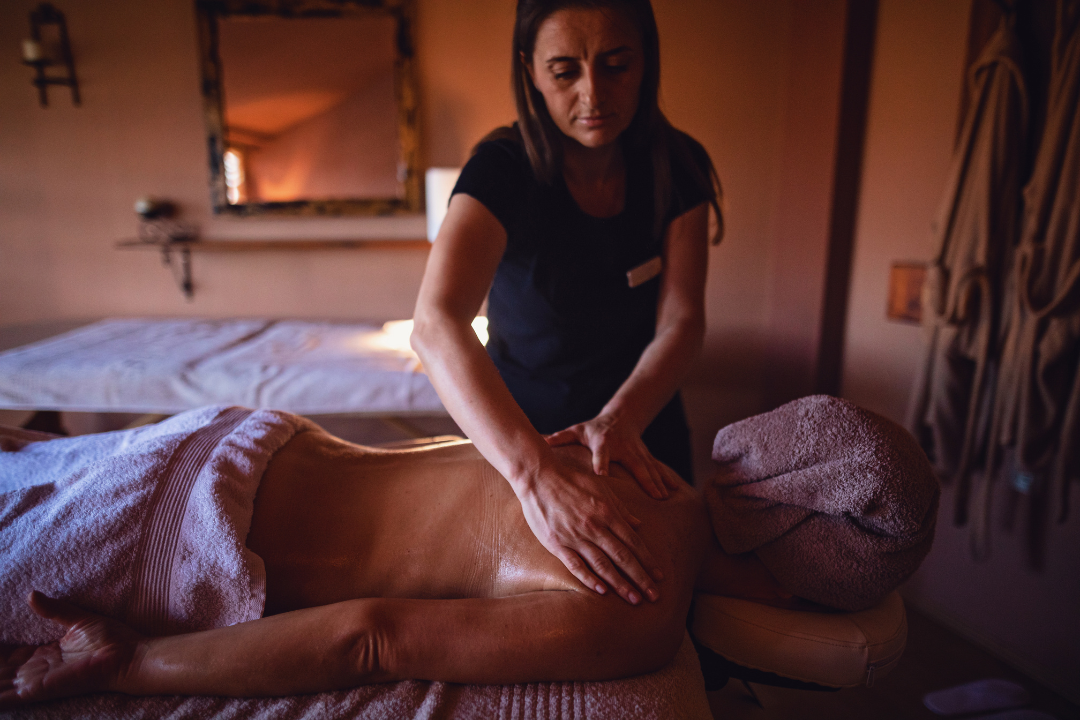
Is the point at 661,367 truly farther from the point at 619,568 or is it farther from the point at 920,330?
the point at 920,330

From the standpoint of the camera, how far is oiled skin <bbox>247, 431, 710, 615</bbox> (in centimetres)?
84

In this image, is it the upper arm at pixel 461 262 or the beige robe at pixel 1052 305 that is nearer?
the upper arm at pixel 461 262

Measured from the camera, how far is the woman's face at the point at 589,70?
975mm

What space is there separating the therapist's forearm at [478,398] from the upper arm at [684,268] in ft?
1.45

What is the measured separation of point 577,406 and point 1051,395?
1.22 metres

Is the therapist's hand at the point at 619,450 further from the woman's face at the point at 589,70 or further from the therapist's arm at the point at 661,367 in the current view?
the woman's face at the point at 589,70

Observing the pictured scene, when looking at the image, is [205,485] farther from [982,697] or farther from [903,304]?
[903,304]

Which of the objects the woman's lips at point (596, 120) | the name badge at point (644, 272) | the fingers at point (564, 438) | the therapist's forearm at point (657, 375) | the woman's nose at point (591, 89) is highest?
the woman's nose at point (591, 89)

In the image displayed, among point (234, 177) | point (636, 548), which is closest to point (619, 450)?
point (636, 548)

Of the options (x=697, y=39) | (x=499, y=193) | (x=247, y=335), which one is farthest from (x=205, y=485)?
(x=697, y=39)

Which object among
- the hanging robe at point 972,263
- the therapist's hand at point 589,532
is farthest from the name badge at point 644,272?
the hanging robe at point 972,263

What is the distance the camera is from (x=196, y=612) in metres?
0.79

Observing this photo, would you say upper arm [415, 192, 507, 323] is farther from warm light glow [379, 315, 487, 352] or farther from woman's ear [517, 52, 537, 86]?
warm light glow [379, 315, 487, 352]

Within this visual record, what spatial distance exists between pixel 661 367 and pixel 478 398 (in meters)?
0.38
